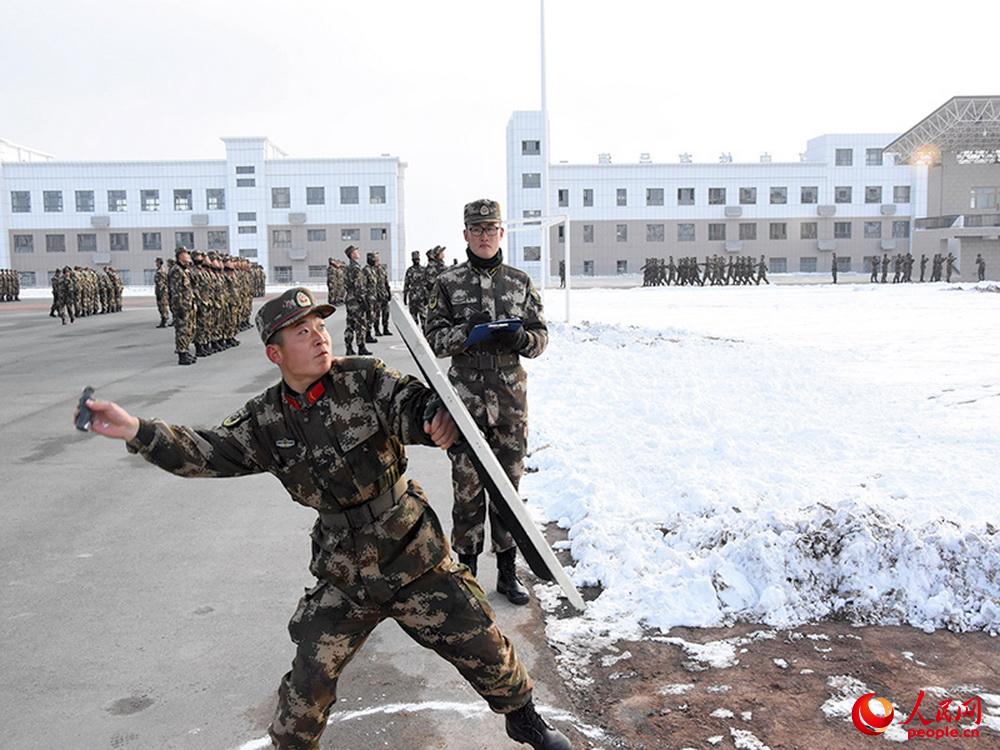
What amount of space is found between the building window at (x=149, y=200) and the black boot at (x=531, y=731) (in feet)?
247

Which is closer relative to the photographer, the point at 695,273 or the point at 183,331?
the point at 183,331

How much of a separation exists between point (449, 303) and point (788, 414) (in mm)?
5454

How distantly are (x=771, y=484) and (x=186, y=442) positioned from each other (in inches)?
176

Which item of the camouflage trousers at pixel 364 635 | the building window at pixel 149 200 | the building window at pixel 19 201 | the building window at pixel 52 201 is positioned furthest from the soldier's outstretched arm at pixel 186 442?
the building window at pixel 19 201

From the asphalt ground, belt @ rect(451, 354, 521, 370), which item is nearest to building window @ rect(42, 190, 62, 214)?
the asphalt ground

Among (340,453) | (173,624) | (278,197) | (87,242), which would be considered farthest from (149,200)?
(340,453)

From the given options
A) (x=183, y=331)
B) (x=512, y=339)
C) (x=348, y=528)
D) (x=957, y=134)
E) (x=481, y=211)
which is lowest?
(x=348, y=528)

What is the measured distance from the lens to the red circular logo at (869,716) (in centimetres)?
327

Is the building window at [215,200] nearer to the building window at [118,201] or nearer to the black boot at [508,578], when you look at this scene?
the building window at [118,201]

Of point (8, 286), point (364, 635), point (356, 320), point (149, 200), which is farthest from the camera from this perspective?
point (149, 200)

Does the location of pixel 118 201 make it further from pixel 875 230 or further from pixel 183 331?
pixel 875 230

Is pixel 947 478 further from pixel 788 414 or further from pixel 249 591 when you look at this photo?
pixel 249 591

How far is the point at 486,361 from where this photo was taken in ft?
15.2

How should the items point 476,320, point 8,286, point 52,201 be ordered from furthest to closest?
1. point 52,201
2. point 8,286
3. point 476,320
